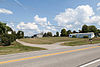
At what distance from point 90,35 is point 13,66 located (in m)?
64.8

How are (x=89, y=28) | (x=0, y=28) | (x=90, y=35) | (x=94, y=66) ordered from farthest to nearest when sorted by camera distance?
(x=89, y=28) < (x=90, y=35) < (x=0, y=28) < (x=94, y=66)

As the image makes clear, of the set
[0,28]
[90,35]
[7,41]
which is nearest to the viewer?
[7,41]

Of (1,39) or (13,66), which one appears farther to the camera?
(1,39)

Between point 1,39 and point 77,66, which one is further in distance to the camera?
point 1,39

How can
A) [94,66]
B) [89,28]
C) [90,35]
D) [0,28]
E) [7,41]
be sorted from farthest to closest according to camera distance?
1. [89,28]
2. [90,35]
3. [0,28]
4. [7,41]
5. [94,66]

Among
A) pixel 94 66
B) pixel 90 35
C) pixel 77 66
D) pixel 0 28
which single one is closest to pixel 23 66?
pixel 77 66

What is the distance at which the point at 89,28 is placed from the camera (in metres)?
94.1

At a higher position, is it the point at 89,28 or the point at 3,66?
the point at 89,28

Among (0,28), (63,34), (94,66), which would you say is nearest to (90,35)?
Result: (63,34)

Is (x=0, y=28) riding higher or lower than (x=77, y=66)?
higher

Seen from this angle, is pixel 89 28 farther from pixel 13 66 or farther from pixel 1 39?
pixel 13 66

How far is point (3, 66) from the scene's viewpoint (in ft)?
17.4

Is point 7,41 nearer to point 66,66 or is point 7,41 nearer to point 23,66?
point 23,66

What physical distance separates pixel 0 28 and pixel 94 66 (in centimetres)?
2832
